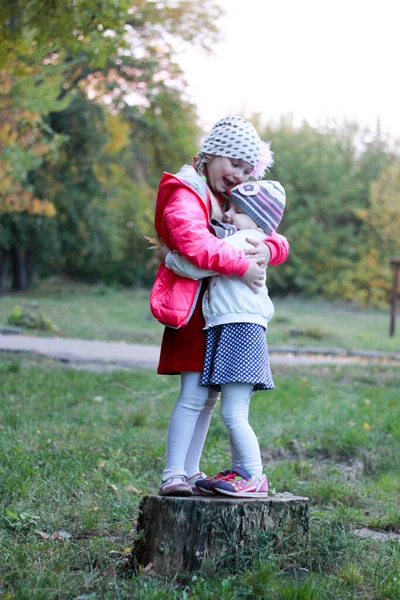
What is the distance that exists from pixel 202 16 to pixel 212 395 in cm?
2079

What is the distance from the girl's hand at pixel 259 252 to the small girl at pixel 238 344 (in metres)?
0.04

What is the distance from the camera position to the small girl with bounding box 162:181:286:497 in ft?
11.8

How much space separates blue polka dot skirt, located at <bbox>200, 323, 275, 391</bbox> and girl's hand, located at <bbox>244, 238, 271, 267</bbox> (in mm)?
290

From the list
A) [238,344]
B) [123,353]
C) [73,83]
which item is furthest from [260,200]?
[73,83]

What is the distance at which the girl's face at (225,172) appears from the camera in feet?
12.3

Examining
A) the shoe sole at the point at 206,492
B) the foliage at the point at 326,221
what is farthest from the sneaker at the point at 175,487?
the foliage at the point at 326,221

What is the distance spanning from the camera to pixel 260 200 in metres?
3.70

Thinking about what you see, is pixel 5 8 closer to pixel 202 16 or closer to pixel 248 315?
pixel 248 315

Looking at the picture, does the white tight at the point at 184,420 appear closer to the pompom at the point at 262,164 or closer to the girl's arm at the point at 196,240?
the girl's arm at the point at 196,240

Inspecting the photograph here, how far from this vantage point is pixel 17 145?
18328 millimetres

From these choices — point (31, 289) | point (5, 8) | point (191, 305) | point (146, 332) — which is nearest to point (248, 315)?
point (191, 305)

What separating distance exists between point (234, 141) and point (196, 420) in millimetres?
1262

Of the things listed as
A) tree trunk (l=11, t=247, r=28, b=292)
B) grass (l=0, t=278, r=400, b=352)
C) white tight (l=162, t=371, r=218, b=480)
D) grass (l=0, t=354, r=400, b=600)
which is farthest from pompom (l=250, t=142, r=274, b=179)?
tree trunk (l=11, t=247, r=28, b=292)

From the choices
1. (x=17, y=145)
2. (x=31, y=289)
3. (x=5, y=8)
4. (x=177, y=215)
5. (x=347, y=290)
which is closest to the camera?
(x=177, y=215)
